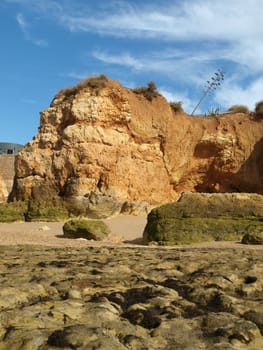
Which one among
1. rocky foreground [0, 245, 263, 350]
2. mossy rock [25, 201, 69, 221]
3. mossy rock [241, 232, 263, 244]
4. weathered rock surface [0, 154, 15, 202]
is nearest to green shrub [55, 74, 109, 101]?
mossy rock [25, 201, 69, 221]

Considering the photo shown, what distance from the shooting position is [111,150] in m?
26.0

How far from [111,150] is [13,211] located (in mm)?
6221

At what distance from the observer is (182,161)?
101ft

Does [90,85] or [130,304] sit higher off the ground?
[90,85]

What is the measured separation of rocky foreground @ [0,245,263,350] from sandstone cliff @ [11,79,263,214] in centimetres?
1988

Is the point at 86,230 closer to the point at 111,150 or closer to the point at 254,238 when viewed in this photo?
the point at 254,238

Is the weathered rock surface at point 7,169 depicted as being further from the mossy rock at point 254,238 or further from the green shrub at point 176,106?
the mossy rock at point 254,238

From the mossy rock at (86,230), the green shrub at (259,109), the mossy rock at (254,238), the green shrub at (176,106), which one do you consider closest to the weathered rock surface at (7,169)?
the green shrub at (176,106)

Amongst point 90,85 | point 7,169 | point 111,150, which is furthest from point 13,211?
point 7,169

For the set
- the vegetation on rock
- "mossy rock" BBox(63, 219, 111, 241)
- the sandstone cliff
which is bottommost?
"mossy rock" BBox(63, 219, 111, 241)

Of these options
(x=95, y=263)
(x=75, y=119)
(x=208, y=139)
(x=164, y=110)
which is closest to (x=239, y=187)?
(x=208, y=139)

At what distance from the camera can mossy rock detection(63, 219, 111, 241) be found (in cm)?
1496

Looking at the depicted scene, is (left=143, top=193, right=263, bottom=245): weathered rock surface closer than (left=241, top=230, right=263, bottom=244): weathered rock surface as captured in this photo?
No

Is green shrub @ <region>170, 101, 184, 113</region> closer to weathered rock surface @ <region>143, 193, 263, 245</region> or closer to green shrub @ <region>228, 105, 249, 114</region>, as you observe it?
green shrub @ <region>228, 105, 249, 114</region>
